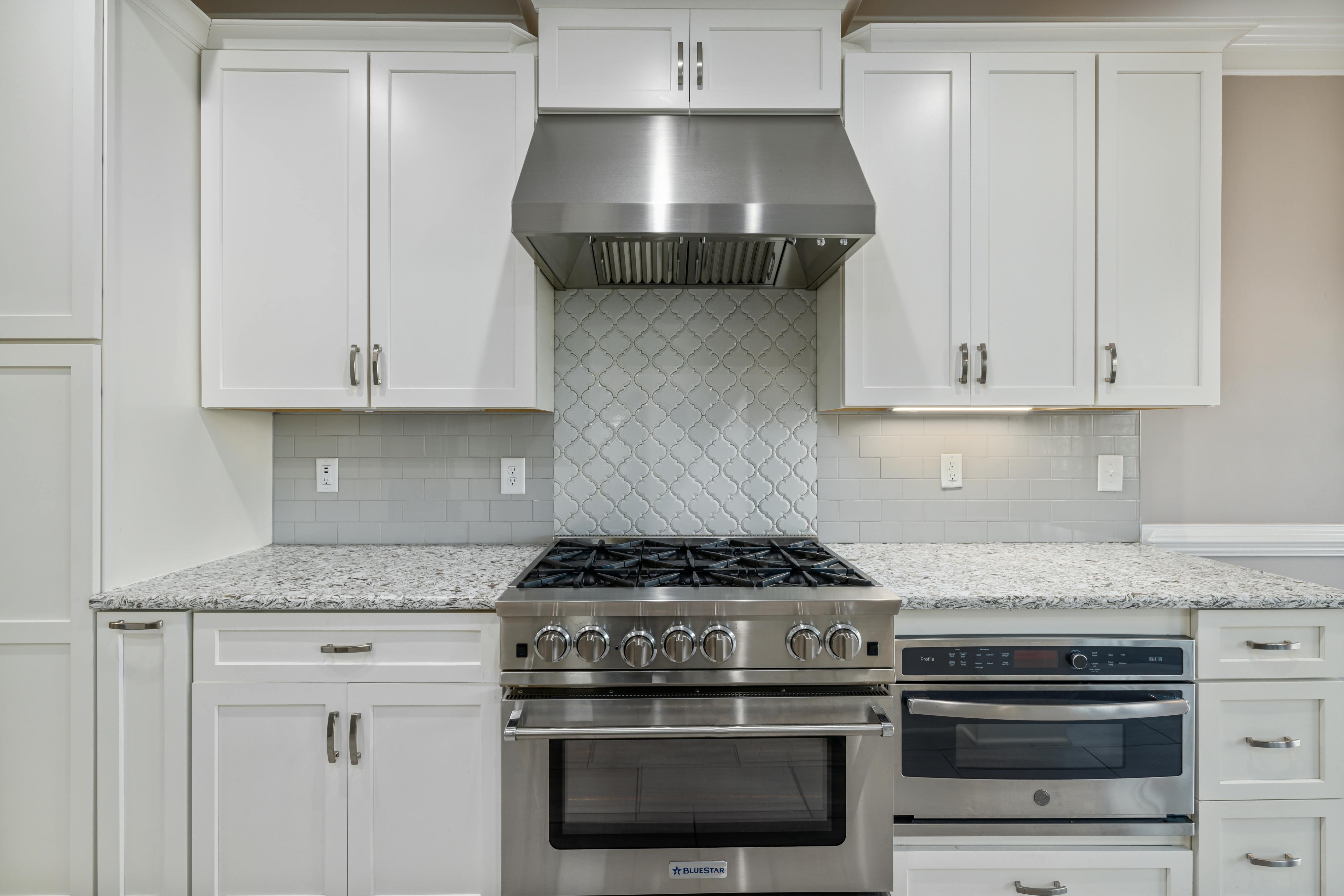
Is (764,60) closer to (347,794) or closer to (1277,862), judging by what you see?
(347,794)

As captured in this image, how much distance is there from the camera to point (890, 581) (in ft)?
5.32

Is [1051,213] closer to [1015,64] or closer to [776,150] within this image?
[1015,64]

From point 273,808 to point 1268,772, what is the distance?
227cm

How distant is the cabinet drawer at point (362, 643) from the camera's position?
1479 mm

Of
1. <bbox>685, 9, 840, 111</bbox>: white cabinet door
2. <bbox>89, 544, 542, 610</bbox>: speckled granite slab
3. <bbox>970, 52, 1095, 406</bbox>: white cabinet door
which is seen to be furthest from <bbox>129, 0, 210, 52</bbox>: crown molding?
<bbox>970, 52, 1095, 406</bbox>: white cabinet door

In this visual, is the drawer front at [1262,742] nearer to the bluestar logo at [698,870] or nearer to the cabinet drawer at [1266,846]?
the cabinet drawer at [1266,846]

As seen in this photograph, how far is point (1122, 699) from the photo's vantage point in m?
1.48

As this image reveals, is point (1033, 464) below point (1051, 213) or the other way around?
below

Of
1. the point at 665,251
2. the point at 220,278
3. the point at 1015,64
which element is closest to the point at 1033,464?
the point at 1015,64

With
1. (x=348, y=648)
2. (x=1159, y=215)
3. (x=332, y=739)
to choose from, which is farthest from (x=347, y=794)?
(x=1159, y=215)

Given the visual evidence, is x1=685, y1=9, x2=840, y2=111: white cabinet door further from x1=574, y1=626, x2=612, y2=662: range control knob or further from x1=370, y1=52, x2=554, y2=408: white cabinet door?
x1=574, y1=626, x2=612, y2=662: range control knob

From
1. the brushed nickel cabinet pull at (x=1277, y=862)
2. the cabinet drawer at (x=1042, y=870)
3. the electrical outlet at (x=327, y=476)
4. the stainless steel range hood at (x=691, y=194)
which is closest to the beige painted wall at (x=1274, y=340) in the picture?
the brushed nickel cabinet pull at (x=1277, y=862)

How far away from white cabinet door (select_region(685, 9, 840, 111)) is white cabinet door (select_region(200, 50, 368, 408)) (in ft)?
3.08

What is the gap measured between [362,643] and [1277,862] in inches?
84.5
